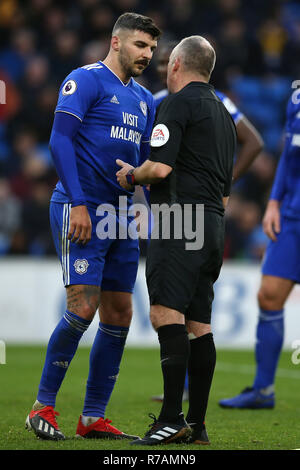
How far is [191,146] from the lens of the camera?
13.9 ft

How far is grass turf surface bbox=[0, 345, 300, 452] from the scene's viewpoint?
14.1 ft

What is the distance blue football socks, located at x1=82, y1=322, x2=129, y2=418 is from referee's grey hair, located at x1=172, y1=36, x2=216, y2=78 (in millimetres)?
1485

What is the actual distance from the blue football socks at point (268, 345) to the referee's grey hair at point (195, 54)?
2521 millimetres

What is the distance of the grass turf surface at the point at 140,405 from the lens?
169 inches

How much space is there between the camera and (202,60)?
14.1 ft

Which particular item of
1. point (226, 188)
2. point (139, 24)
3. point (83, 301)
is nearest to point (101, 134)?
point (139, 24)

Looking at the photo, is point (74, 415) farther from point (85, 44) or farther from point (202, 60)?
point (85, 44)

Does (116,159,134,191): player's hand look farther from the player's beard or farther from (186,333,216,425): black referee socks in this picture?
(186,333,216,425): black referee socks

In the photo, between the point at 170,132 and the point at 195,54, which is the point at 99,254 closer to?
the point at 170,132

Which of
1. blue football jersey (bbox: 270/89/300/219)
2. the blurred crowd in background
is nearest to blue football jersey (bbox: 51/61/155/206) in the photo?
blue football jersey (bbox: 270/89/300/219)

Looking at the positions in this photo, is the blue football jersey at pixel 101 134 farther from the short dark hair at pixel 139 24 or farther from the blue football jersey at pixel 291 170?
the blue football jersey at pixel 291 170

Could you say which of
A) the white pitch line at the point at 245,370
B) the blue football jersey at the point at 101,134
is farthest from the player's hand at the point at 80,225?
the white pitch line at the point at 245,370
